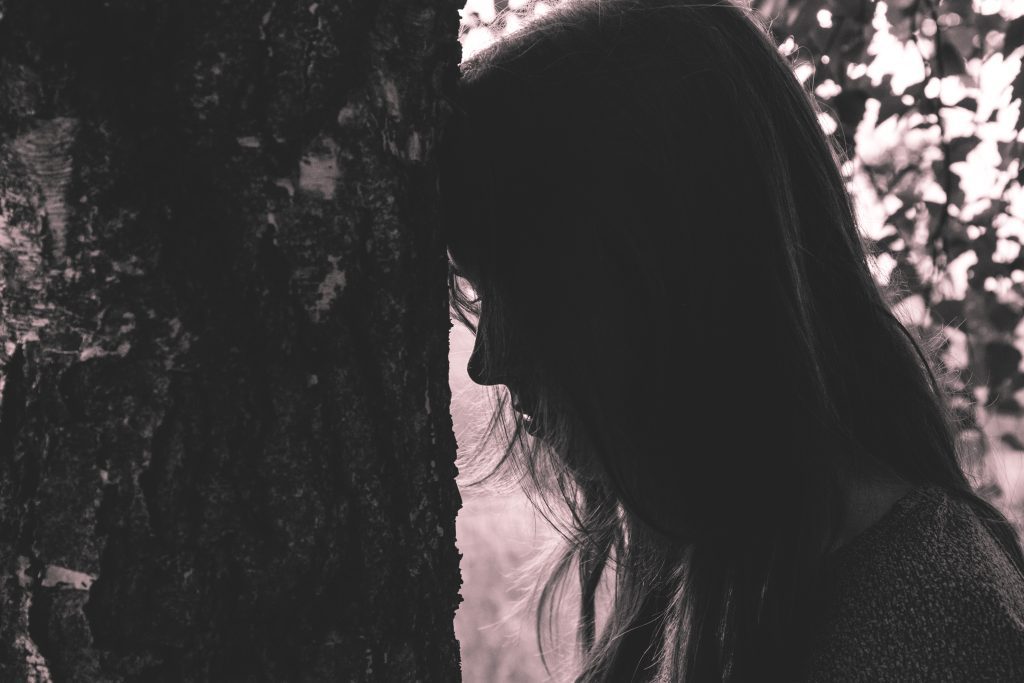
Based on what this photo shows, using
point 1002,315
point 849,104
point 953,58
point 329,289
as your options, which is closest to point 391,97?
point 329,289

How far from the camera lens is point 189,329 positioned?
28.0 inches

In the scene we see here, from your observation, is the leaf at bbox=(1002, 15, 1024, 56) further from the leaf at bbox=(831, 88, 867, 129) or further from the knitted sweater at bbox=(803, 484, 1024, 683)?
the knitted sweater at bbox=(803, 484, 1024, 683)

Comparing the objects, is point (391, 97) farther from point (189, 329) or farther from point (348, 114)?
point (189, 329)

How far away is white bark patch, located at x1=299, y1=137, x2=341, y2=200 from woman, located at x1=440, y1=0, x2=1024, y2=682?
0.73ft

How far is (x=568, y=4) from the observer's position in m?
1.16

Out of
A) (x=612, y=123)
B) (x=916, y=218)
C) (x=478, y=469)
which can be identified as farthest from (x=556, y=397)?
(x=916, y=218)

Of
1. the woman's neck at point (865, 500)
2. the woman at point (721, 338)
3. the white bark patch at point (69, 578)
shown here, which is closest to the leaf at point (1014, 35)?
the woman at point (721, 338)

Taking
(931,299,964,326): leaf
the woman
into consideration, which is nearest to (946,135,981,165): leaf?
(931,299,964,326): leaf

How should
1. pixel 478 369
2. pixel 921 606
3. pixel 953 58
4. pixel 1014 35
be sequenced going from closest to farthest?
pixel 921 606, pixel 478 369, pixel 1014 35, pixel 953 58

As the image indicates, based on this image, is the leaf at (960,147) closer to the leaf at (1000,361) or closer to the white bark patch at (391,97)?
the leaf at (1000,361)

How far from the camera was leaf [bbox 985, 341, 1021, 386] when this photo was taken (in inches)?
95.1

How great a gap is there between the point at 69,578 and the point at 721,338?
773 mm

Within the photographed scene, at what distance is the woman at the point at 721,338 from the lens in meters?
1.00

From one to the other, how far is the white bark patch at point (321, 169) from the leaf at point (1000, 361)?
7.36 feet
